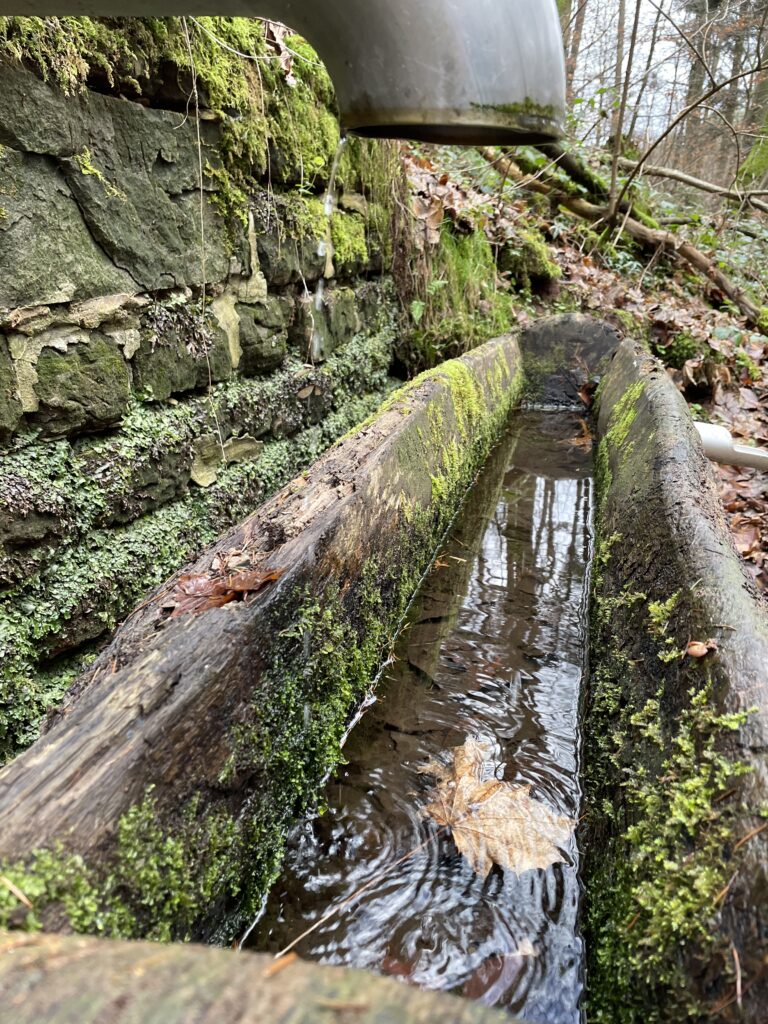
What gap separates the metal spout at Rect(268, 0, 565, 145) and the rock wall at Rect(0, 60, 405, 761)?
43.7 inches

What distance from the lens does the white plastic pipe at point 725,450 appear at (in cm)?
276

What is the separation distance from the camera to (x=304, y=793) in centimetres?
138

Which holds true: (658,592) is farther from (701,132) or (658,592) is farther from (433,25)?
(701,132)

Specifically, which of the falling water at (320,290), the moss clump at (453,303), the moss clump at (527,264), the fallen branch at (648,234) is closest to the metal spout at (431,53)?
the falling water at (320,290)

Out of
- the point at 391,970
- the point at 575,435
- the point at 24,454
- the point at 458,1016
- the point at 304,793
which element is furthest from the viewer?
the point at 575,435

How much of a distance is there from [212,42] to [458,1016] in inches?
112

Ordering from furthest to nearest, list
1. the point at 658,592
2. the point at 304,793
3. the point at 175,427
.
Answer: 1. the point at 175,427
2. the point at 658,592
3. the point at 304,793

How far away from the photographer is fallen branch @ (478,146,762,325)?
264 inches

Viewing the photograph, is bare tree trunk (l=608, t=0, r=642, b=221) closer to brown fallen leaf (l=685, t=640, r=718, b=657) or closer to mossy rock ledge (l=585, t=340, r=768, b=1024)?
mossy rock ledge (l=585, t=340, r=768, b=1024)

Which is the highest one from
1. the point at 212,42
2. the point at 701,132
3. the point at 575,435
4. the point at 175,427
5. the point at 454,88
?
the point at 701,132

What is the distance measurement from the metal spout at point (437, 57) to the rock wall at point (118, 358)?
111cm

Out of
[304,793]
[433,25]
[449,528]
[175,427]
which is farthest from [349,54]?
[449,528]

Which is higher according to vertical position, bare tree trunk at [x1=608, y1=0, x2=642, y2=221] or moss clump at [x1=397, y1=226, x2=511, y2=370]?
bare tree trunk at [x1=608, y1=0, x2=642, y2=221]

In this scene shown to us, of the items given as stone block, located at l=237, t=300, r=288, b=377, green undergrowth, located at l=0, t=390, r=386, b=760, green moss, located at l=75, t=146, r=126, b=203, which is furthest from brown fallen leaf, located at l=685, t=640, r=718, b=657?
stone block, located at l=237, t=300, r=288, b=377
